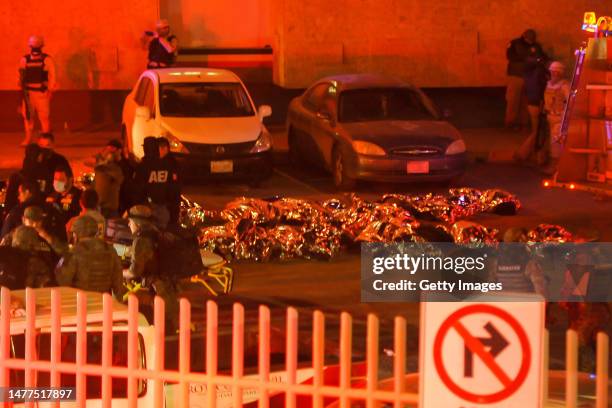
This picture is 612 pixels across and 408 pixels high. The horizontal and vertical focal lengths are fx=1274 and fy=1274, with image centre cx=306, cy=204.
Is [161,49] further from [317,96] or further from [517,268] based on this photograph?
[517,268]

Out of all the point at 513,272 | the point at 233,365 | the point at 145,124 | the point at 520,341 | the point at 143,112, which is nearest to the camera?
the point at 520,341

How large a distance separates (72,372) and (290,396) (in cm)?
114

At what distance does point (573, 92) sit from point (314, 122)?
3.83 m

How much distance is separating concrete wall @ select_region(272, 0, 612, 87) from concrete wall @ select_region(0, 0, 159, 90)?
2.72 metres

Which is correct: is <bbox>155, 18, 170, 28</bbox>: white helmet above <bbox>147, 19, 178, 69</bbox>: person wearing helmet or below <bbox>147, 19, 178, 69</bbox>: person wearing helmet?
above

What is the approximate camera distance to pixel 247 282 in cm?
1259

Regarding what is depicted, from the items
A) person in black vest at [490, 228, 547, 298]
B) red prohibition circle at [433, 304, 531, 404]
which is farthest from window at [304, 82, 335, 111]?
red prohibition circle at [433, 304, 531, 404]

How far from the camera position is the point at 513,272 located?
983 centimetres

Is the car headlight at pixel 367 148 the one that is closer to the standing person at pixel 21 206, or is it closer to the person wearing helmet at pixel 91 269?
the standing person at pixel 21 206

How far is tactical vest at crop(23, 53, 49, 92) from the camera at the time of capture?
66.1 ft

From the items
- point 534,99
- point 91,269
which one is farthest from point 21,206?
point 534,99

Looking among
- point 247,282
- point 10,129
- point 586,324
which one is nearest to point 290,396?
point 586,324

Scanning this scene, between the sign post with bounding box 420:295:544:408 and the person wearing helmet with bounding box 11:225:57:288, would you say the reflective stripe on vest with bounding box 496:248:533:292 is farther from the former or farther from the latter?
the sign post with bounding box 420:295:544:408
